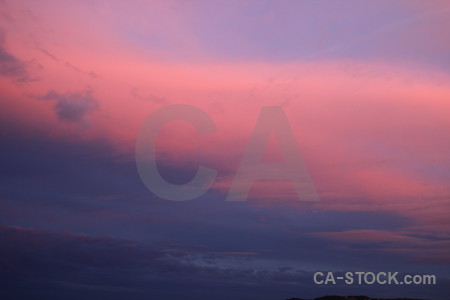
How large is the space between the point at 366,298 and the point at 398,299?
23.5 feet

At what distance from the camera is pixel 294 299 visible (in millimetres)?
54625

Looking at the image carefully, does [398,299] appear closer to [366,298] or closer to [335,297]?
[366,298]

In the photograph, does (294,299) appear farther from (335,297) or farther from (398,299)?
(398,299)

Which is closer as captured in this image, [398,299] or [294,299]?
[398,299]

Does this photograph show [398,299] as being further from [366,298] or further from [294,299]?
[294,299]

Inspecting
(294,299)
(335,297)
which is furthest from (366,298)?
A: (294,299)

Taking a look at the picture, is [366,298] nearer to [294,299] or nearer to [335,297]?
[335,297]

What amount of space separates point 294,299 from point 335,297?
8019mm

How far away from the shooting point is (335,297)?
51.2m

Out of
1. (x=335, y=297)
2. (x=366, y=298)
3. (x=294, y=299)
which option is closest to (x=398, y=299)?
(x=366, y=298)

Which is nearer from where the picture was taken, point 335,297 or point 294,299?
point 335,297

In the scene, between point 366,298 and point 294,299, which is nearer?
point 366,298

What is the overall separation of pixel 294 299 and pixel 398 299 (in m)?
19.1

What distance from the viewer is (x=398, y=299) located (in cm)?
5100
